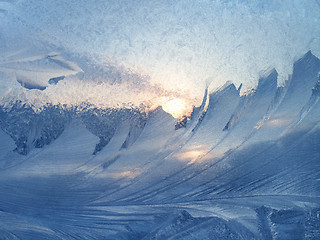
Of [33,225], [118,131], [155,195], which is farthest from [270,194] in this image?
[33,225]

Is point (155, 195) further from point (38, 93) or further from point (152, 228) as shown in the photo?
point (38, 93)

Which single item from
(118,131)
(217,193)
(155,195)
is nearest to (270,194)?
(217,193)

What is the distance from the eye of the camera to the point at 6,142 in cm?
50

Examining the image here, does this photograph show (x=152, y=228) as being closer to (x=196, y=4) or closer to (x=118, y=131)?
(x=118, y=131)

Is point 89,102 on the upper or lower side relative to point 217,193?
upper

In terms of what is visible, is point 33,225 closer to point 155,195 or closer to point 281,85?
point 155,195

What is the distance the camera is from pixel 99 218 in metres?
0.47

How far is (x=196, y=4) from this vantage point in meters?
0.48

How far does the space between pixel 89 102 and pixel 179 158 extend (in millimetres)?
226

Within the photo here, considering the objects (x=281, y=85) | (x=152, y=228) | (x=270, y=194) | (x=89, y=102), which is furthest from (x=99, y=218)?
(x=281, y=85)

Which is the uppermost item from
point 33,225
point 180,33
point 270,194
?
point 180,33

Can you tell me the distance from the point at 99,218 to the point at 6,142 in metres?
0.26

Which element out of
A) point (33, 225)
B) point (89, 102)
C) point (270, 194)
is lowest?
point (33, 225)

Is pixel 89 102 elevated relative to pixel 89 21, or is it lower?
lower
